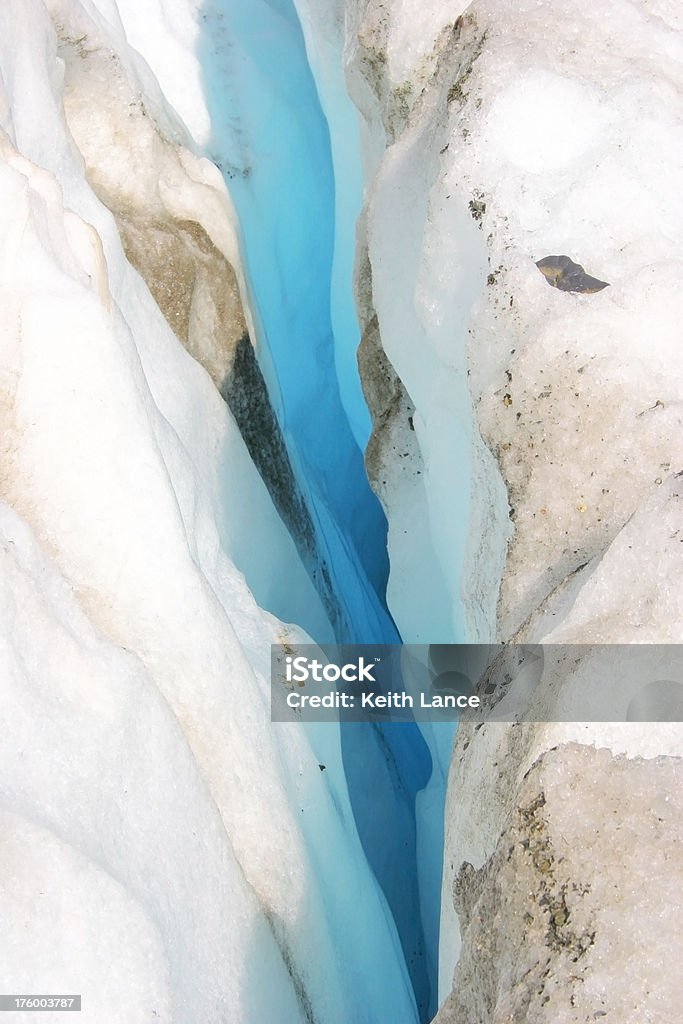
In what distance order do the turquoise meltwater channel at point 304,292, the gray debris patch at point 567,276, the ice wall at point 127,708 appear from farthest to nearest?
the turquoise meltwater channel at point 304,292, the gray debris patch at point 567,276, the ice wall at point 127,708

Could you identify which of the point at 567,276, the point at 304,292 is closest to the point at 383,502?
the point at 567,276

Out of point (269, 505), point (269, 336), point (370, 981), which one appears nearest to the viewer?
point (370, 981)

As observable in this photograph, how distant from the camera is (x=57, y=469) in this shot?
50.7 inches

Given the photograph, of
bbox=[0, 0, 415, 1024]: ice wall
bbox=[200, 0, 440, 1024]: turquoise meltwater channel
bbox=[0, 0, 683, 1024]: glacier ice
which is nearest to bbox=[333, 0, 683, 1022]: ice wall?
bbox=[0, 0, 683, 1024]: glacier ice

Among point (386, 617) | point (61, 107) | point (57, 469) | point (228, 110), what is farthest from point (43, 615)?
point (228, 110)

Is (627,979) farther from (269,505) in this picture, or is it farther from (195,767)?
(269,505)

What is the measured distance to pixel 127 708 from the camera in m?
1.16

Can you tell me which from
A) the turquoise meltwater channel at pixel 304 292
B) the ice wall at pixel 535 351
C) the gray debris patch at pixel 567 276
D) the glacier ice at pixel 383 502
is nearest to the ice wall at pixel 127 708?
the glacier ice at pixel 383 502

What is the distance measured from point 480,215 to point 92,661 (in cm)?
90

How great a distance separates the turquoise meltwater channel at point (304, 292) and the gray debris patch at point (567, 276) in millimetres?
1050

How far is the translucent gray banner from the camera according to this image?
106 cm

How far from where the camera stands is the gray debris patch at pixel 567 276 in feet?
4.61

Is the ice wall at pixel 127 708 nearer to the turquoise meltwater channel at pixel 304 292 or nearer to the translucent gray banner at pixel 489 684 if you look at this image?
the translucent gray banner at pixel 489 684

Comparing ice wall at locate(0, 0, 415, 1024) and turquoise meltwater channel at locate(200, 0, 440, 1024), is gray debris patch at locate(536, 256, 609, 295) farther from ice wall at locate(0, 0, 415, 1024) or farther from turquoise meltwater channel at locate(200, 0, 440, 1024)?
turquoise meltwater channel at locate(200, 0, 440, 1024)
